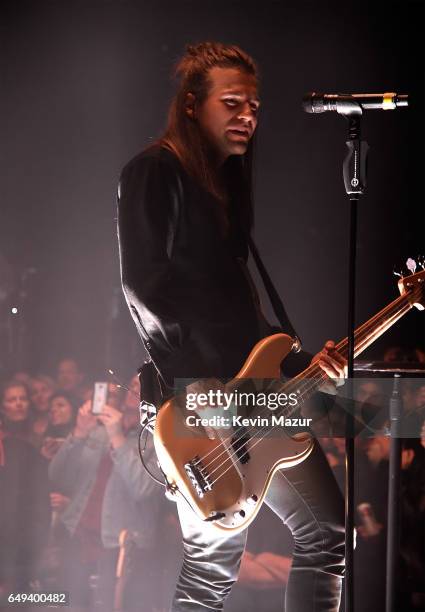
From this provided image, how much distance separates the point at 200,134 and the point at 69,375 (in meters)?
0.91

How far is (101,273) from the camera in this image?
2742mm

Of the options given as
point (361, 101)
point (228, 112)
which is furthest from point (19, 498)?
point (361, 101)

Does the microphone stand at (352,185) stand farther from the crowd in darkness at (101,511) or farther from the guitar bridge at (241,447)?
the crowd in darkness at (101,511)

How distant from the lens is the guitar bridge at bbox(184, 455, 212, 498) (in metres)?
2.12

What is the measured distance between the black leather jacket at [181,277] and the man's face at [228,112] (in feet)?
0.60

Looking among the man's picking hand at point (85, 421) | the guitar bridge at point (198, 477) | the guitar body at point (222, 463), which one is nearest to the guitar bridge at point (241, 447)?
the guitar body at point (222, 463)

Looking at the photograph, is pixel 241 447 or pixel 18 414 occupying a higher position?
pixel 18 414

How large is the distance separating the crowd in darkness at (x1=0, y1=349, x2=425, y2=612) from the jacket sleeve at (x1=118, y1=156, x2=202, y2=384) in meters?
0.47

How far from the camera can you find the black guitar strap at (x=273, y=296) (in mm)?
2529

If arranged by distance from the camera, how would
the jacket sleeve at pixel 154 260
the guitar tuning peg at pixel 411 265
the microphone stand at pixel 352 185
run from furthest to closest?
1. the guitar tuning peg at pixel 411 265
2. the jacket sleeve at pixel 154 260
3. the microphone stand at pixel 352 185

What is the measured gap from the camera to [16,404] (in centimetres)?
270

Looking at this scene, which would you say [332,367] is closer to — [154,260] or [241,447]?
[241,447]

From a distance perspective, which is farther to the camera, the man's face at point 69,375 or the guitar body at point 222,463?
the man's face at point 69,375

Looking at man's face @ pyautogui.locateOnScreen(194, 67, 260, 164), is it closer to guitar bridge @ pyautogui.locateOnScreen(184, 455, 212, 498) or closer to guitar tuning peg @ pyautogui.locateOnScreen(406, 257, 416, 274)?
guitar tuning peg @ pyautogui.locateOnScreen(406, 257, 416, 274)
